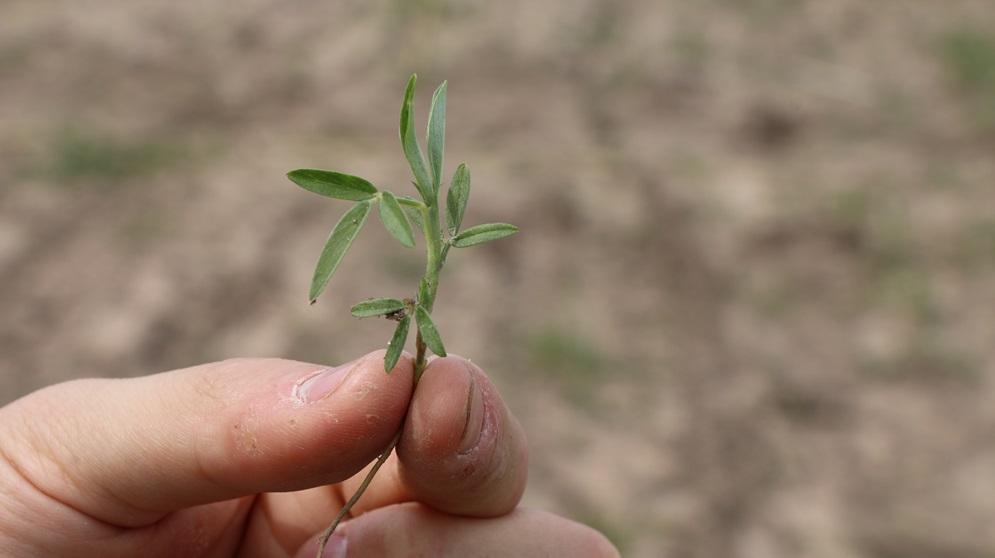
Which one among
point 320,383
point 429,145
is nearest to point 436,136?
point 429,145

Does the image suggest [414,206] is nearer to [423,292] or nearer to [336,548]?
[423,292]

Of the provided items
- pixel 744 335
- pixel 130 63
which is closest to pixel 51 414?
pixel 744 335

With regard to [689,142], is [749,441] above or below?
below

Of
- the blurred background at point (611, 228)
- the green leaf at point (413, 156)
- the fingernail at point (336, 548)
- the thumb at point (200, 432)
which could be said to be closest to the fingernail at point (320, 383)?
the thumb at point (200, 432)

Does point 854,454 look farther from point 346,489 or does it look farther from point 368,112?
point 368,112

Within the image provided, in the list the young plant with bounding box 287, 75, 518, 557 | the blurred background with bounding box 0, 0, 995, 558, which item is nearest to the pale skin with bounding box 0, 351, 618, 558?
the young plant with bounding box 287, 75, 518, 557

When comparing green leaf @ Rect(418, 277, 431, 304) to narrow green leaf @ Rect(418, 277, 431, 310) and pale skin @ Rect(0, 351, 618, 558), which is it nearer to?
narrow green leaf @ Rect(418, 277, 431, 310)
